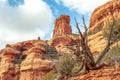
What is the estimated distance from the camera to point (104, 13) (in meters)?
125

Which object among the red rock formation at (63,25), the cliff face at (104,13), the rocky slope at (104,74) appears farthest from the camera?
the red rock formation at (63,25)

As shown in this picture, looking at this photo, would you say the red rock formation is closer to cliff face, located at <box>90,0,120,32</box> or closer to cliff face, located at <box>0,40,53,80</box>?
cliff face, located at <box>90,0,120,32</box>

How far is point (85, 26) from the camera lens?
17672mm

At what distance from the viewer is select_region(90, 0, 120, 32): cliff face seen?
11919 cm

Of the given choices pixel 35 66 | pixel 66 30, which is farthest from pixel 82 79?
pixel 66 30

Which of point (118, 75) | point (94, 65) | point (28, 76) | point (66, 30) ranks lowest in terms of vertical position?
point (118, 75)

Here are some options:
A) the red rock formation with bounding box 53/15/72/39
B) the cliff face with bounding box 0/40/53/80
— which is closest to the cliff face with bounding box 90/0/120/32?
the cliff face with bounding box 0/40/53/80

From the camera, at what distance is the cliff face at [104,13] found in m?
119

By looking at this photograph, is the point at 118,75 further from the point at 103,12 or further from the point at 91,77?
the point at 103,12

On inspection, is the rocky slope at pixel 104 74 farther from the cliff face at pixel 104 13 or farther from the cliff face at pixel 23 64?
the cliff face at pixel 104 13

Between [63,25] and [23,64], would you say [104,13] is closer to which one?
[23,64]

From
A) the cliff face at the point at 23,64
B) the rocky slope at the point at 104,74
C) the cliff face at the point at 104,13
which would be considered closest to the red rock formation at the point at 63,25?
the cliff face at the point at 104,13

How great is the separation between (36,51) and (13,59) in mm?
9440

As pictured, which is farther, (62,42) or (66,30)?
(66,30)
